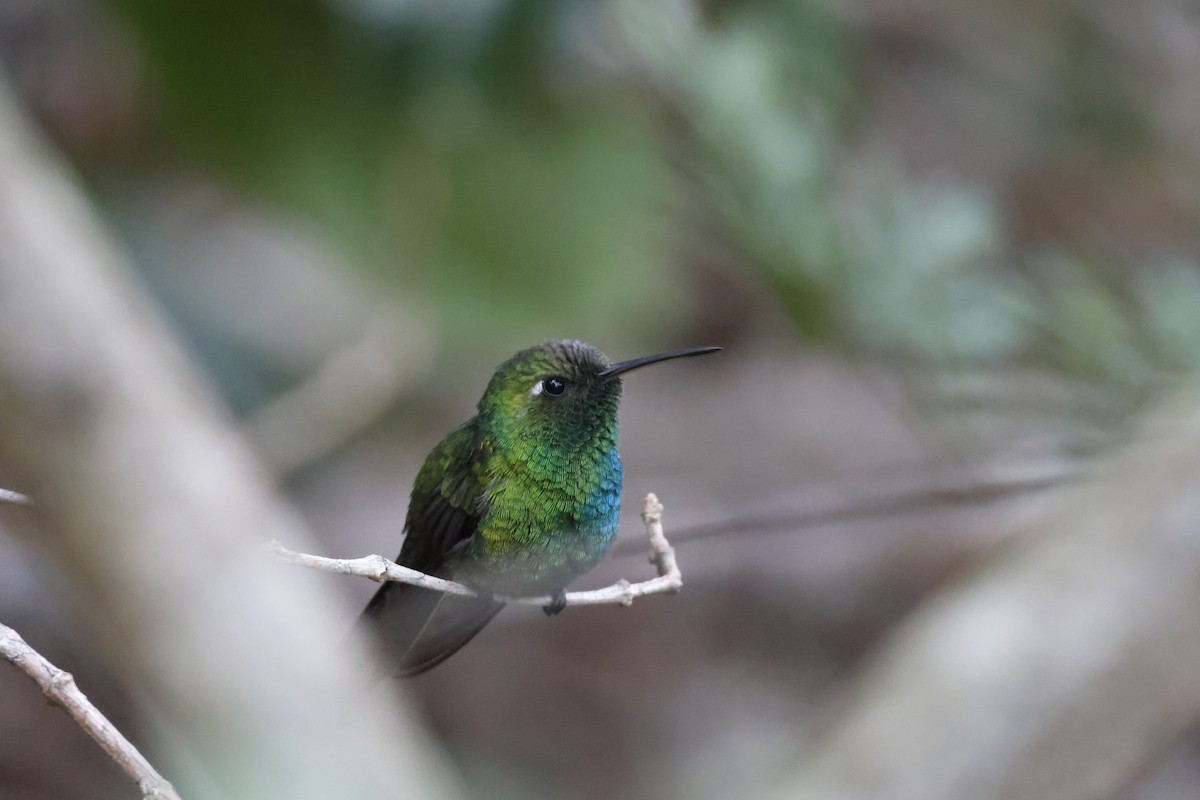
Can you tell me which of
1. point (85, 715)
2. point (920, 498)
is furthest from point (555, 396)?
point (920, 498)

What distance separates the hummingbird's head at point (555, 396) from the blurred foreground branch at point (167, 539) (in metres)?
0.16

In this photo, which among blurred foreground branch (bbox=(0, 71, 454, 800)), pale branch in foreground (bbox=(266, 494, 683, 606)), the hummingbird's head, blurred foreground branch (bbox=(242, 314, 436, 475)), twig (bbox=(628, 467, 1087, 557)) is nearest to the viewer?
pale branch in foreground (bbox=(266, 494, 683, 606))

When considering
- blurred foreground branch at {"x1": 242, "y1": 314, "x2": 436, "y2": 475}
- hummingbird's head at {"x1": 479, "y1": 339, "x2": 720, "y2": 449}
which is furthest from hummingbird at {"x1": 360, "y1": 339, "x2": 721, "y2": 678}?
blurred foreground branch at {"x1": 242, "y1": 314, "x2": 436, "y2": 475}

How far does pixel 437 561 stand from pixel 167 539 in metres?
0.66

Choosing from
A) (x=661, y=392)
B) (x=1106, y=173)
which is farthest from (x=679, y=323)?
(x=1106, y=173)

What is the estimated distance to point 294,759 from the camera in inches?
32.0

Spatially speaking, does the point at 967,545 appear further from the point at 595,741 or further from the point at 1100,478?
the point at 1100,478

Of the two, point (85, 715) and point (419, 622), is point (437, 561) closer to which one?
point (419, 622)

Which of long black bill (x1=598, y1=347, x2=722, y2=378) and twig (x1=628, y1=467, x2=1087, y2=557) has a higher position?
twig (x1=628, y1=467, x2=1087, y2=557)

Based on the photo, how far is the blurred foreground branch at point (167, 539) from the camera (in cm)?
86

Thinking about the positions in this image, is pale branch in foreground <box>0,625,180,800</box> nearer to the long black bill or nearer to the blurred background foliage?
the long black bill

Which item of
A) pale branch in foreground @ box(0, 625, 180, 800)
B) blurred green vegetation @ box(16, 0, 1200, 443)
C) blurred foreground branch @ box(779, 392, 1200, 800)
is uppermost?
blurred green vegetation @ box(16, 0, 1200, 443)

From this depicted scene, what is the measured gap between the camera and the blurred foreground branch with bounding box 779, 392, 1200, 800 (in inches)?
43.8

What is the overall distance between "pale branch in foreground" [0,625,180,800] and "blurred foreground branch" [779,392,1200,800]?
722 mm
